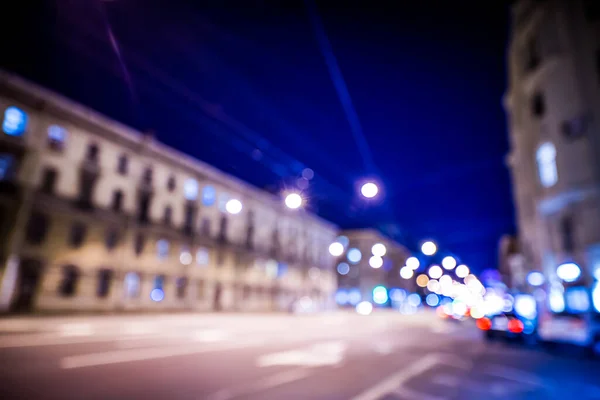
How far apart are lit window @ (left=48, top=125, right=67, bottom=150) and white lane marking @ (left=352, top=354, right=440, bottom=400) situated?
1069 inches

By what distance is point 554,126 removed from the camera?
23.6 m

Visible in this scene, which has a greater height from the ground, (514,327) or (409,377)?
(514,327)

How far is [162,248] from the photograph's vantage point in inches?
1346

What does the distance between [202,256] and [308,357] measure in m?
28.5

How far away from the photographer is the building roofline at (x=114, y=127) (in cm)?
2257

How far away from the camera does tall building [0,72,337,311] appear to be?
2391 cm

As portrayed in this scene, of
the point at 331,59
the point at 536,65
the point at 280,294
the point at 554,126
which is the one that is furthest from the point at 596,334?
the point at 280,294

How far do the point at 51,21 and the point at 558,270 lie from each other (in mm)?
27837

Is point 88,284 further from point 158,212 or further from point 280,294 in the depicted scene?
point 280,294

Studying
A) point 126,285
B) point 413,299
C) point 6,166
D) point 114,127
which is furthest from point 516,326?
point 413,299

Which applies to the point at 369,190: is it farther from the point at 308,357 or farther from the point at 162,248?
the point at 162,248

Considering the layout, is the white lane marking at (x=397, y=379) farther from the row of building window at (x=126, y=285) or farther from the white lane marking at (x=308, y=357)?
the row of building window at (x=126, y=285)

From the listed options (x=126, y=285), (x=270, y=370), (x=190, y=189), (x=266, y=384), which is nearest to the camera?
(x=266, y=384)

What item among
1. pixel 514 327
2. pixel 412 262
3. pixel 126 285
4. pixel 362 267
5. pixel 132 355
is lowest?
pixel 132 355
